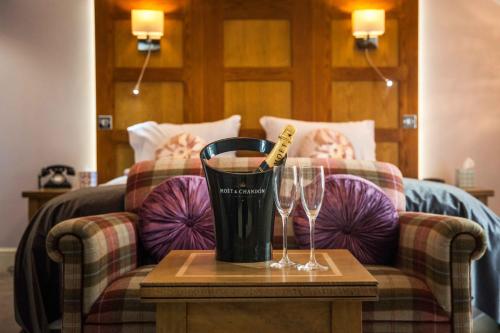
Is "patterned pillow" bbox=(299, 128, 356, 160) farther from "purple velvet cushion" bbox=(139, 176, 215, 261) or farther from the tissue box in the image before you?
"purple velvet cushion" bbox=(139, 176, 215, 261)

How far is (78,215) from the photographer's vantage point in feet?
7.82

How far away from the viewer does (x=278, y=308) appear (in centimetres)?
129

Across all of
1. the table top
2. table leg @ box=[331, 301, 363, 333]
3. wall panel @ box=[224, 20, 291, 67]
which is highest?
wall panel @ box=[224, 20, 291, 67]

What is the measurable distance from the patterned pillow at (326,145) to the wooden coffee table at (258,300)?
235 cm

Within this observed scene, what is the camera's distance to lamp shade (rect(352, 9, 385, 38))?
13.8 feet

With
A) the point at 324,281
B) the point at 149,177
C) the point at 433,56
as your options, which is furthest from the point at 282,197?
the point at 433,56

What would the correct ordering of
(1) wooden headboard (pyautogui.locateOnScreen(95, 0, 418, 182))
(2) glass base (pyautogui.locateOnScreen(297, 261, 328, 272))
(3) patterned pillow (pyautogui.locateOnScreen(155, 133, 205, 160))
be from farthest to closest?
(1) wooden headboard (pyautogui.locateOnScreen(95, 0, 418, 182)) → (3) patterned pillow (pyautogui.locateOnScreen(155, 133, 205, 160)) → (2) glass base (pyautogui.locateOnScreen(297, 261, 328, 272))

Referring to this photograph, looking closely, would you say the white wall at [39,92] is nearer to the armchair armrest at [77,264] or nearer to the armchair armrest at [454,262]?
the armchair armrest at [77,264]

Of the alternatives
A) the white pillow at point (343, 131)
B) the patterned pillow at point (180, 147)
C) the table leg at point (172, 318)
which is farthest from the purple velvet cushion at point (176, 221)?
the white pillow at point (343, 131)

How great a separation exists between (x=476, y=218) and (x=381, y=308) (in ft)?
2.74

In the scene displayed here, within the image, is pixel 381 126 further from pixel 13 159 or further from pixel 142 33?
pixel 13 159

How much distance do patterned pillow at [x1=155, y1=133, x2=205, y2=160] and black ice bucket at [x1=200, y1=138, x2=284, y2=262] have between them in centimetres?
215

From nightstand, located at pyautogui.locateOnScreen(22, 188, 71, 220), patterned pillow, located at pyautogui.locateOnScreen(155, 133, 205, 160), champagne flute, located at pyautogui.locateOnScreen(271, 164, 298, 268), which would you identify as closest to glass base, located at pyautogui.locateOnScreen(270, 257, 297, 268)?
champagne flute, located at pyautogui.locateOnScreen(271, 164, 298, 268)

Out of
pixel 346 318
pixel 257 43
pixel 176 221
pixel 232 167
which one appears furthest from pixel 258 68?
pixel 346 318
